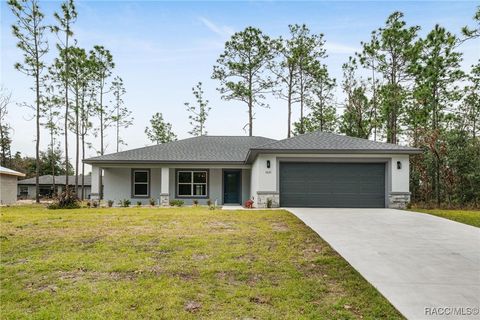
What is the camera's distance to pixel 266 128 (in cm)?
2922

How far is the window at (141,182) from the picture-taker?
699 inches

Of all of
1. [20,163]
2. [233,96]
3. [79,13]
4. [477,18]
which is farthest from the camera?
[20,163]

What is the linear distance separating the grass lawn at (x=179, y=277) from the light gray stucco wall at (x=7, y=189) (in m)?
15.7

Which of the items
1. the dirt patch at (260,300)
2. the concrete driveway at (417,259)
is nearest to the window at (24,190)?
the concrete driveway at (417,259)

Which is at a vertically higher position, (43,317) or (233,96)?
(233,96)

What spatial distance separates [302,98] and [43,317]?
25.1 meters

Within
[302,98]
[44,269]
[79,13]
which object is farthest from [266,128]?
[44,269]

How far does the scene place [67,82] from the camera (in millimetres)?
22688

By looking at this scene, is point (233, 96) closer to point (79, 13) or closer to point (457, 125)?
point (79, 13)

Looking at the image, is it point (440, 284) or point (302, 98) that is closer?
point (440, 284)

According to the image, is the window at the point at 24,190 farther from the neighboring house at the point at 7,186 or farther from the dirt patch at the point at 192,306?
the dirt patch at the point at 192,306

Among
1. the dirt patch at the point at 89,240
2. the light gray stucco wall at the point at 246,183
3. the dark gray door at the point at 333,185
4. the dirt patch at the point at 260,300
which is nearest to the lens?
the dirt patch at the point at 260,300

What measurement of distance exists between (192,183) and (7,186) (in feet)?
43.1

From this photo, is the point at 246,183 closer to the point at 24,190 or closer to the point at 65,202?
the point at 65,202
